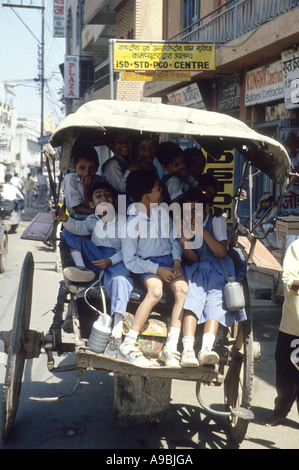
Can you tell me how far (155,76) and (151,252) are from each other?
967 cm

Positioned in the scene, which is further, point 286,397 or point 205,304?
point 286,397

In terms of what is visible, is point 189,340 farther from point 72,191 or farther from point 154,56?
point 154,56

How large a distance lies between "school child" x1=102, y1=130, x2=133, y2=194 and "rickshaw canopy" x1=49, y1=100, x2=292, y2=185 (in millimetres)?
965

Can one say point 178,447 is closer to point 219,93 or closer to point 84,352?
point 84,352

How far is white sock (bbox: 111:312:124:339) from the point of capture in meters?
4.15

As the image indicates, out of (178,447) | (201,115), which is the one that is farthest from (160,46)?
(178,447)

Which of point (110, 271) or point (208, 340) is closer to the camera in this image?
point (208, 340)

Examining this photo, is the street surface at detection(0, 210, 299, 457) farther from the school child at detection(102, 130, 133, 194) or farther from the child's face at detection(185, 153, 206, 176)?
the child's face at detection(185, 153, 206, 176)

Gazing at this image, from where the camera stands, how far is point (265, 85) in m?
12.8

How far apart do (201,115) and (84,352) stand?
1.87m

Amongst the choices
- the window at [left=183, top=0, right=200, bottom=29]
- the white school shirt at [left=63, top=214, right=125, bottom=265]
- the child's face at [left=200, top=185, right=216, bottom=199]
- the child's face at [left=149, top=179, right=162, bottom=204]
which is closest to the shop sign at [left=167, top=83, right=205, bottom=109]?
the window at [left=183, top=0, right=200, bottom=29]

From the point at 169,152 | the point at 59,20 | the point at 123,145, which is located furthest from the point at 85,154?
the point at 59,20

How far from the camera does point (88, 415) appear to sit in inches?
204

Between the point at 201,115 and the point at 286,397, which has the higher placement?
the point at 201,115
